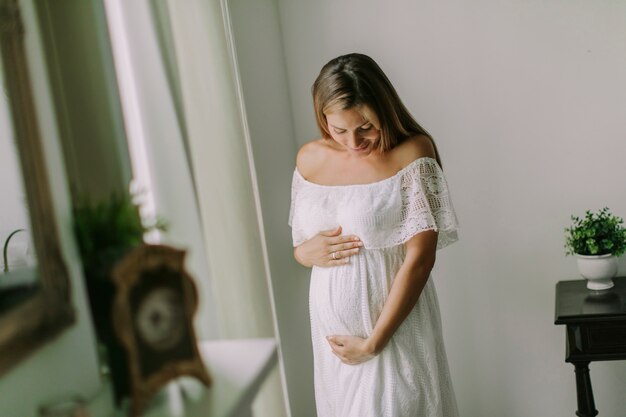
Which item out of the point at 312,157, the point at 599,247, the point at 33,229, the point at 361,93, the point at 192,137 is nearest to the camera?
the point at 33,229

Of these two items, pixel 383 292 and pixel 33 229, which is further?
pixel 383 292

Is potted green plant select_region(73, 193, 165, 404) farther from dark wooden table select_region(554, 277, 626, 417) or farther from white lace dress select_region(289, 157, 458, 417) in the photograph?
dark wooden table select_region(554, 277, 626, 417)

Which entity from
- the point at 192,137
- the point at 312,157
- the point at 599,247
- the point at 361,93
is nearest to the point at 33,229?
the point at 192,137

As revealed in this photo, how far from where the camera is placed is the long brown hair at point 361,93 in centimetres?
167

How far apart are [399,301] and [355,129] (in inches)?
16.2

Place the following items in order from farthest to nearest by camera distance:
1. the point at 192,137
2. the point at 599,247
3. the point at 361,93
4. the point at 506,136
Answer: the point at 506,136 < the point at 599,247 < the point at 361,93 < the point at 192,137

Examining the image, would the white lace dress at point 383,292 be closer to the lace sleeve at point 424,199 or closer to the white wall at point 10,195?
the lace sleeve at point 424,199

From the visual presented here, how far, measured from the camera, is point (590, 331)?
6.40ft

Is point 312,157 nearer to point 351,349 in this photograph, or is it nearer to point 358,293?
point 358,293

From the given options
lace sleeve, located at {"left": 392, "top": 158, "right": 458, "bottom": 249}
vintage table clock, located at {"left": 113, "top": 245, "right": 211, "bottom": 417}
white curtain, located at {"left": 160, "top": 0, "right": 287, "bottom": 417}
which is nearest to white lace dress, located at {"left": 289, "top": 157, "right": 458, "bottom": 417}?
lace sleeve, located at {"left": 392, "top": 158, "right": 458, "bottom": 249}

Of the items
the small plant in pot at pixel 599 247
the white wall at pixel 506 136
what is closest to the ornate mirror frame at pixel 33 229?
the small plant in pot at pixel 599 247

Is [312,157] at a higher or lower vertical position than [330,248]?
higher

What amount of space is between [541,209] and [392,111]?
2.66ft

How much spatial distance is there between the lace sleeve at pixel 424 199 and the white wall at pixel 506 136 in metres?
0.59
